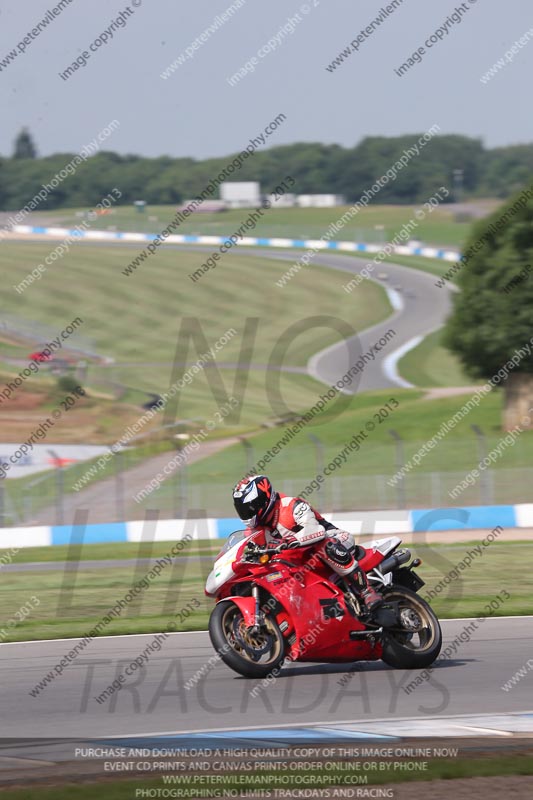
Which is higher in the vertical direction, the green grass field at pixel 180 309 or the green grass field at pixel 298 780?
the green grass field at pixel 180 309

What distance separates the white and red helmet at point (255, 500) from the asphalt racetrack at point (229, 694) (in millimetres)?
1253

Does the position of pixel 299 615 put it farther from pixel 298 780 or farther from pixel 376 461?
pixel 376 461

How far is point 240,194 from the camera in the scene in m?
110

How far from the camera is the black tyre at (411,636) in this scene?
29.7ft

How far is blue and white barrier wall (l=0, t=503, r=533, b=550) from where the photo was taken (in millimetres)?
22172

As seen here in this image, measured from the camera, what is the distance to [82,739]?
7.45 m

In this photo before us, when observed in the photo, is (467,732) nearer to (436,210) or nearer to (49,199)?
(49,199)

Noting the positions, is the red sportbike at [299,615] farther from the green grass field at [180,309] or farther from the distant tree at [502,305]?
the green grass field at [180,309]

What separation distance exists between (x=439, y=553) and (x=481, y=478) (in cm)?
405

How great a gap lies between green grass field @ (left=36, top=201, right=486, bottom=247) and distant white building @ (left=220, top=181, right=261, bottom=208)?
336 cm

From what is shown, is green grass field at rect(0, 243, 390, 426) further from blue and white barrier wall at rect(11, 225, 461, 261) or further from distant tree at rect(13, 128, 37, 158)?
distant tree at rect(13, 128, 37, 158)

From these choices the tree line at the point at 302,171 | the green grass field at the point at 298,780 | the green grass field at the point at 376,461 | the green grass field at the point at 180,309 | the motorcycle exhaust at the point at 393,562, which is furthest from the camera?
the tree line at the point at 302,171

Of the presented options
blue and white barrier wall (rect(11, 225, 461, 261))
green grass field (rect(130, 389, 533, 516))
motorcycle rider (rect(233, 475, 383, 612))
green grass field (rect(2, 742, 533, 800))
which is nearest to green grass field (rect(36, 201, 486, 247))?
blue and white barrier wall (rect(11, 225, 461, 261))

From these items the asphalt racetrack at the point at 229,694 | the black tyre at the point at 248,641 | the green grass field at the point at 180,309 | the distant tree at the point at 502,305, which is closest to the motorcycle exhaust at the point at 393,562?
the asphalt racetrack at the point at 229,694
